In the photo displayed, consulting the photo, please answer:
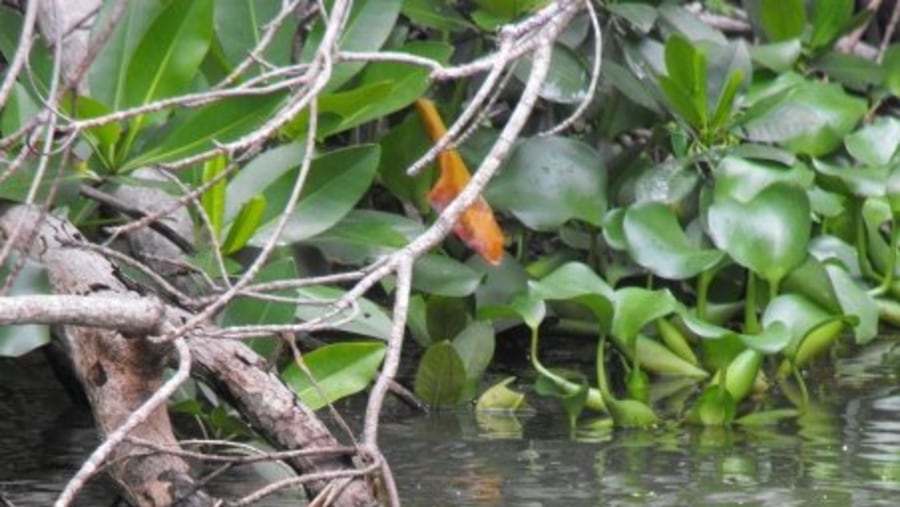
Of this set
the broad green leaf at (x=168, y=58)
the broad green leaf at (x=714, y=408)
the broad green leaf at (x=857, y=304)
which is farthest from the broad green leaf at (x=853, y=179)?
the broad green leaf at (x=168, y=58)

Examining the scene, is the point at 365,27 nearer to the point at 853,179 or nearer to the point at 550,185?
the point at 550,185

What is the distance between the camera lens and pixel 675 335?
12.8 feet

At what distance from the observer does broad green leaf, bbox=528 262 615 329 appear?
3678 mm

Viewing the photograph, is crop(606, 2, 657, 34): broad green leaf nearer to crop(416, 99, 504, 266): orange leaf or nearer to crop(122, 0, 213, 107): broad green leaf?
crop(416, 99, 504, 266): orange leaf

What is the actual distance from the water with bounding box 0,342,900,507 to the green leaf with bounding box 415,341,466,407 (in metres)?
0.05

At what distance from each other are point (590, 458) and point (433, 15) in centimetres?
110

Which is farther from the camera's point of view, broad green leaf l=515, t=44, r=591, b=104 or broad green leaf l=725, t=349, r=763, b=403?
broad green leaf l=515, t=44, r=591, b=104

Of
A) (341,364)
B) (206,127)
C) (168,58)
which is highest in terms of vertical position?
(168,58)

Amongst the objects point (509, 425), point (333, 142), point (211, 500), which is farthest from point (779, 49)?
point (211, 500)

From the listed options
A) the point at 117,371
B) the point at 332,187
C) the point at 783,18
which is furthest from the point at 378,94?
the point at 783,18

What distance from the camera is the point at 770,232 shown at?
3.87m

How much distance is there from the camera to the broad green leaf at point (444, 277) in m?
3.78

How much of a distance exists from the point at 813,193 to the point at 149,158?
166 centimetres

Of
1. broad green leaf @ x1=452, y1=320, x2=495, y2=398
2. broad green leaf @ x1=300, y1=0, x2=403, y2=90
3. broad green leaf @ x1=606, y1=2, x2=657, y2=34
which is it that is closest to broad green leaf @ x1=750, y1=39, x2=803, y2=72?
broad green leaf @ x1=606, y1=2, x2=657, y2=34
